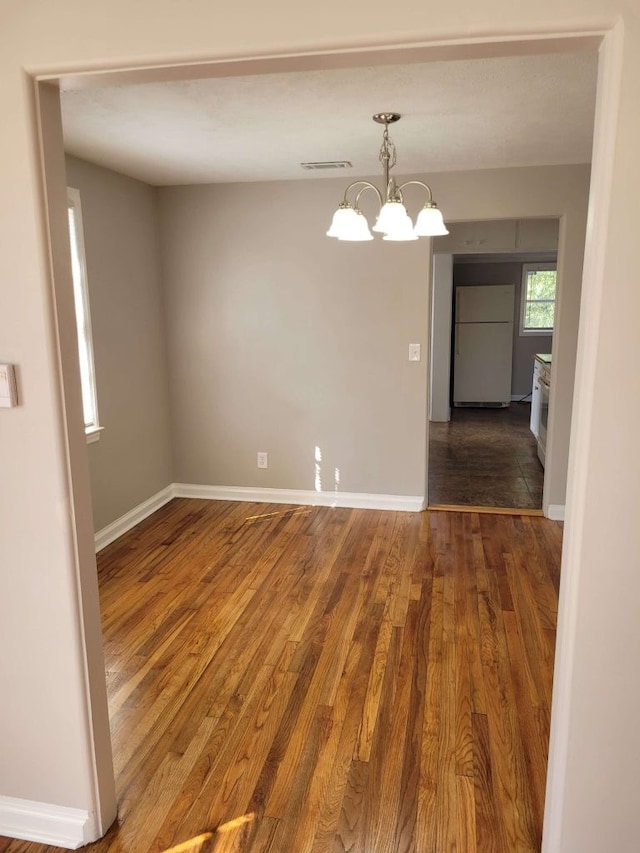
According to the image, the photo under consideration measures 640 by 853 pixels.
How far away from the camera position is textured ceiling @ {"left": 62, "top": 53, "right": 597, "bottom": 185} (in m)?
2.31

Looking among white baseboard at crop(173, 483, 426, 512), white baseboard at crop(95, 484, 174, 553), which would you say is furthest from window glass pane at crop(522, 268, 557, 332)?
white baseboard at crop(95, 484, 174, 553)

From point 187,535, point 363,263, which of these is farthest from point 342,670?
point 363,263

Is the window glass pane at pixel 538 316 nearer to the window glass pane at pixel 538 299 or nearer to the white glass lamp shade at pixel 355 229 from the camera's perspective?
the window glass pane at pixel 538 299

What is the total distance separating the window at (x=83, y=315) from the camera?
11.5 feet

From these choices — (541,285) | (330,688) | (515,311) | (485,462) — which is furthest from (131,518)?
(541,285)

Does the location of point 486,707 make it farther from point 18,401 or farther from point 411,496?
point 411,496

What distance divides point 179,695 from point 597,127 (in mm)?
2356

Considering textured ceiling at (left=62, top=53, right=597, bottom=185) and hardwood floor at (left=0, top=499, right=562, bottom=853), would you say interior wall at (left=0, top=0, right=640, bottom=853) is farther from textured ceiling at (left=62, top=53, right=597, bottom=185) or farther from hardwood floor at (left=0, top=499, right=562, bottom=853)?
textured ceiling at (left=62, top=53, right=597, bottom=185)

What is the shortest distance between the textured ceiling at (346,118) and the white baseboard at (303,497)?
2.32 m

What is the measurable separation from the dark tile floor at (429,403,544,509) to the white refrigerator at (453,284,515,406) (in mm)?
514

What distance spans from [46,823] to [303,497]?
3.07 metres

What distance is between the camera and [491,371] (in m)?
8.73

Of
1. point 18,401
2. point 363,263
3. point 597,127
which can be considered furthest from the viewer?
point 363,263

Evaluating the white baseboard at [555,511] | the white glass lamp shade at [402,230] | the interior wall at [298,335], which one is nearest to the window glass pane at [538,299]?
the interior wall at [298,335]
